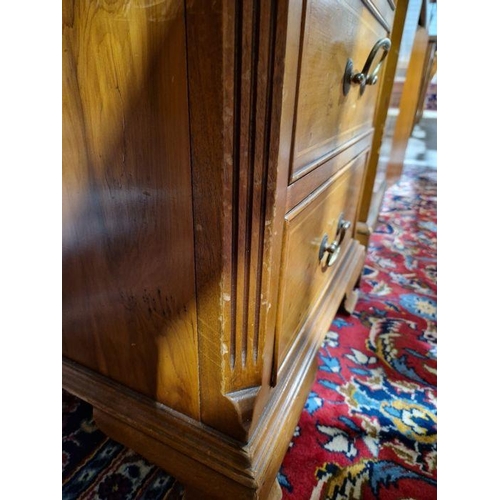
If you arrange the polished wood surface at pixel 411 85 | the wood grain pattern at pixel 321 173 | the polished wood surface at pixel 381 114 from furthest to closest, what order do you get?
the polished wood surface at pixel 411 85 < the polished wood surface at pixel 381 114 < the wood grain pattern at pixel 321 173

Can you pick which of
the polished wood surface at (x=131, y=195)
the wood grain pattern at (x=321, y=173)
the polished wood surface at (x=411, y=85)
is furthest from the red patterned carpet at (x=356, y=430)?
the polished wood surface at (x=411, y=85)

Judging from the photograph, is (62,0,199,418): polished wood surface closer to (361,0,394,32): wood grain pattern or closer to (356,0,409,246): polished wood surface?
(361,0,394,32): wood grain pattern

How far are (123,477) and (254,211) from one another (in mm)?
468

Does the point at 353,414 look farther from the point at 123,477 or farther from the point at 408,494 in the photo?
the point at 123,477

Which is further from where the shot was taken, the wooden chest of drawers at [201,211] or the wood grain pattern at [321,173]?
the wood grain pattern at [321,173]

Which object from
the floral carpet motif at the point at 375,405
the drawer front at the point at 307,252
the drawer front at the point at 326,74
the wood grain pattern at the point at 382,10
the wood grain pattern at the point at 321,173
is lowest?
the floral carpet motif at the point at 375,405

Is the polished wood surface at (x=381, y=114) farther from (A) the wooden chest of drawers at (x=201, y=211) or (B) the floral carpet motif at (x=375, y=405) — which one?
(A) the wooden chest of drawers at (x=201, y=211)

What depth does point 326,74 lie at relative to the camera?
41 cm

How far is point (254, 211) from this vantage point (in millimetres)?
335

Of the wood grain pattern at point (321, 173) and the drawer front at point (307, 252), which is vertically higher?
the wood grain pattern at point (321, 173)

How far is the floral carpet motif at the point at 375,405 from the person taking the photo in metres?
0.56

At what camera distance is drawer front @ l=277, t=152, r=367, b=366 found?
429mm

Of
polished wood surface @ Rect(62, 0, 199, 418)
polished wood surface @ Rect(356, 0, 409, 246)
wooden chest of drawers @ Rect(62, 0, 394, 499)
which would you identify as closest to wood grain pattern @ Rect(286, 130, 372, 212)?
wooden chest of drawers @ Rect(62, 0, 394, 499)

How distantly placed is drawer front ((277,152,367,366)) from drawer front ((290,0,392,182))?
0.06 metres
